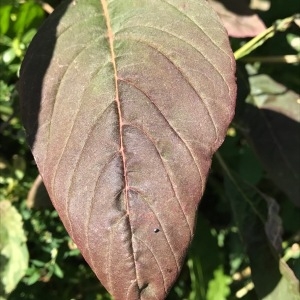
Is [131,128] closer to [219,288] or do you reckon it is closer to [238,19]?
[238,19]

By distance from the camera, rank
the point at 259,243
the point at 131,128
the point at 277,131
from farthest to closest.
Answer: the point at 277,131 → the point at 259,243 → the point at 131,128

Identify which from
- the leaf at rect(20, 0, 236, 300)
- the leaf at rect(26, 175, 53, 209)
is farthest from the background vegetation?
the leaf at rect(20, 0, 236, 300)

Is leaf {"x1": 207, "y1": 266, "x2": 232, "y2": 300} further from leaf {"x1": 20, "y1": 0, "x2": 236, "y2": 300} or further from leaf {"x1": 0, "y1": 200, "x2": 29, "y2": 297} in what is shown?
leaf {"x1": 20, "y1": 0, "x2": 236, "y2": 300}

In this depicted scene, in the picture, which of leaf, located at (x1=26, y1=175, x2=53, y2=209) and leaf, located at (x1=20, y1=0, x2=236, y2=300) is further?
leaf, located at (x1=26, y1=175, x2=53, y2=209)

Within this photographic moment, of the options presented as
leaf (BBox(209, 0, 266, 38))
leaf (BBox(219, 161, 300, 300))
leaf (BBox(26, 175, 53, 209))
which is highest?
leaf (BBox(209, 0, 266, 38))

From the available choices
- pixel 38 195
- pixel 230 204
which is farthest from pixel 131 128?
pixel 230 204

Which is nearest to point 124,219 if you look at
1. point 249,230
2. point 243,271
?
point 249,230

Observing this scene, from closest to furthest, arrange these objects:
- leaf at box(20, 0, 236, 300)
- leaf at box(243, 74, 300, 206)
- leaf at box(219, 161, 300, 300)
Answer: leaf at box(20, 0, 236, 300) → leaf at box(219, 161, 300, 300) → leaf at box(243, 74, 300, 206)
